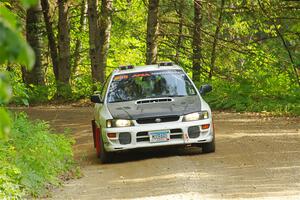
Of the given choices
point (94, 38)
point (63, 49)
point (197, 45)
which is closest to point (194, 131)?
point (94, 38)

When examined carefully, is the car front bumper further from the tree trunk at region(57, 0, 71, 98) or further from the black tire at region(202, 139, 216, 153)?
the tree trunk at region(57, 0, 71, 98)

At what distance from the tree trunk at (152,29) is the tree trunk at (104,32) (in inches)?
97.1

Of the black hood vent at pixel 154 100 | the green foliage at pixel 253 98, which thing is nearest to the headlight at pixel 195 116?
the black hood vent at pixel 154 100

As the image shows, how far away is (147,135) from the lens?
10.8 metres

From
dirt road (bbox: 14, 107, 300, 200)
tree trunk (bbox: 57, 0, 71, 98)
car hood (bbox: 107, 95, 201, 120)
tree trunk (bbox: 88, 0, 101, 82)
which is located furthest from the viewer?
tree trunk (bbox: 57, 0, 71, 98)

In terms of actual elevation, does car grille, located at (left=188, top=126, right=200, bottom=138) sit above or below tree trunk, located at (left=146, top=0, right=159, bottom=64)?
below

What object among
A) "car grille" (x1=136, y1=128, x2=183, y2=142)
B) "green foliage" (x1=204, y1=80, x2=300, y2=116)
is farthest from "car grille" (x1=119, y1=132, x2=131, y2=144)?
"green foliage" (x1=204, y1=80, x2=300, y2=116)

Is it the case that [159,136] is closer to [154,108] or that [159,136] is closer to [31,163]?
[154,108]

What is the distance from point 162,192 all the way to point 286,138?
613 cm

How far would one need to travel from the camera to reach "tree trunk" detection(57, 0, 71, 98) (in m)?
24.3

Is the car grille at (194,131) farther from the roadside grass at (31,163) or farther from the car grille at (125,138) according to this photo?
the roadside grass at (31,163)

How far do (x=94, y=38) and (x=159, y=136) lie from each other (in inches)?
526

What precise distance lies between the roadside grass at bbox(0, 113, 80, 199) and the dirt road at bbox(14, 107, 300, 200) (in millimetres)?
293

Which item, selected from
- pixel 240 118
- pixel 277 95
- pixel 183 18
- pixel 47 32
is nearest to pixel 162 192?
pixel 240 118
